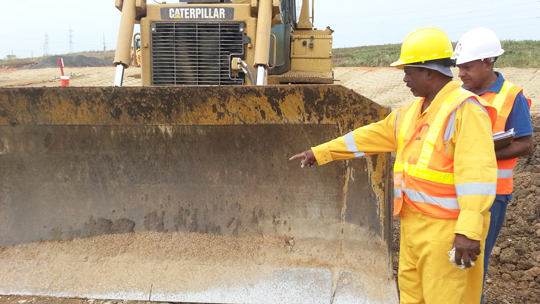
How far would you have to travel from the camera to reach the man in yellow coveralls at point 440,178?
1800 millimetres

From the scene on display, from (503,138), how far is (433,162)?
23.8 inches

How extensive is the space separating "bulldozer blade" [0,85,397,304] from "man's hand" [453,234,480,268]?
43.4 inches

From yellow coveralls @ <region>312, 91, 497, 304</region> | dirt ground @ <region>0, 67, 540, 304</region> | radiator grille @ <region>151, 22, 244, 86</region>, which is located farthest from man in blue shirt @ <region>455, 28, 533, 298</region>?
radiator grille @ <region>151, 22, 244, 86</region>

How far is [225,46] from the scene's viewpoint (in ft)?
15.1

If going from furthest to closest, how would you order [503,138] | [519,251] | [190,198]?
[519,251] < [190,198] < [503,138]

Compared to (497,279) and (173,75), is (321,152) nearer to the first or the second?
(497,279)

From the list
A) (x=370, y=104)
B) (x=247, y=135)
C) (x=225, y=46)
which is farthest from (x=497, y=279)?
(x=225, y=46)

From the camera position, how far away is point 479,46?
2.36 metres

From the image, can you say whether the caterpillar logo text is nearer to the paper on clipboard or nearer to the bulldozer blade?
the bulldozer blade

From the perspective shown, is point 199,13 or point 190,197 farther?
point 199,13

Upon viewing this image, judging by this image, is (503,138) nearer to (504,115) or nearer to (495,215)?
(504,115)

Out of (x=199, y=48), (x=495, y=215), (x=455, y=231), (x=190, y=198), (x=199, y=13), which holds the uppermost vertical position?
(x=199, y=13)

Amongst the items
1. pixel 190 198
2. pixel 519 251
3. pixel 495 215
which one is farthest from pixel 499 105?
pixel 190 198

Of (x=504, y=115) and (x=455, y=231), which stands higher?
(x=504, y=115)
